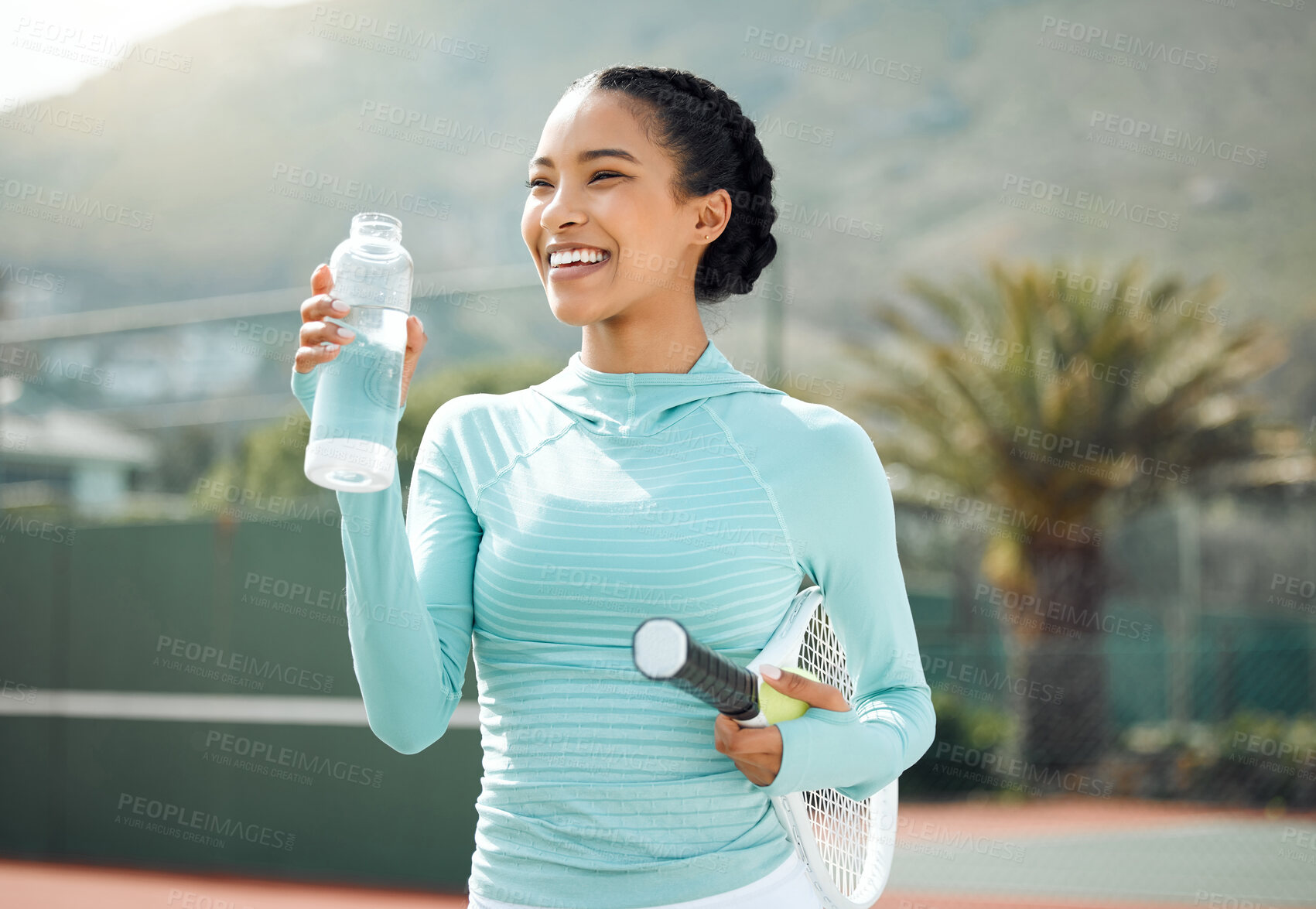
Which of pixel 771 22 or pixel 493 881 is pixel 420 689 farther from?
pixel 771 22

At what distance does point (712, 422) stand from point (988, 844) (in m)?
9.07

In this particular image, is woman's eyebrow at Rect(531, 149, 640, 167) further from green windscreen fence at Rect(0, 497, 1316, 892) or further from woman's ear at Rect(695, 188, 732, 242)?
green windscreen fence at Rect(0, 497, 1316, 892)

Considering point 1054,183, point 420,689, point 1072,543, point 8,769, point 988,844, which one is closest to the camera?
point 420,689

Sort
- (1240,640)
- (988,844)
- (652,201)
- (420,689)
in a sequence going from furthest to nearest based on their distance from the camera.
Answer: (1240,640), (988,844), (652,201), (420,689)

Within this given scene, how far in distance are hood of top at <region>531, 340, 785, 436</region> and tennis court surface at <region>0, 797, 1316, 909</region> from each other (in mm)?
6306

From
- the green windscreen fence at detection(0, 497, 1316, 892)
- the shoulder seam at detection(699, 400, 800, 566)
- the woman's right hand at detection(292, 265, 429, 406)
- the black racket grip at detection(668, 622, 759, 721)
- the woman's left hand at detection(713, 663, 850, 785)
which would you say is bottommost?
the green windscreen fence at detection(0, 497, 1316, 892)

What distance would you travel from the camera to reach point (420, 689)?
1.67 metres

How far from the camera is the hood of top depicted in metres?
1.88

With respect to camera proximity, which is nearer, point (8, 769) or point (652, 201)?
point (652, 201)

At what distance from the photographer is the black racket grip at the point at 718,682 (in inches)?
49.9

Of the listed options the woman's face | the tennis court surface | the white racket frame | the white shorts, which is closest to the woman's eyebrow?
the woman's face

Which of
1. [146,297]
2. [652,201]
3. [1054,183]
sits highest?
[1054,183]

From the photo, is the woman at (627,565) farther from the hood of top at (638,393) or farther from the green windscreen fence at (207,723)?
the green windscreen fence at (207,723)

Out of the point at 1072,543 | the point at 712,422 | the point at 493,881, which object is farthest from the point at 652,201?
the point at 1072,543
